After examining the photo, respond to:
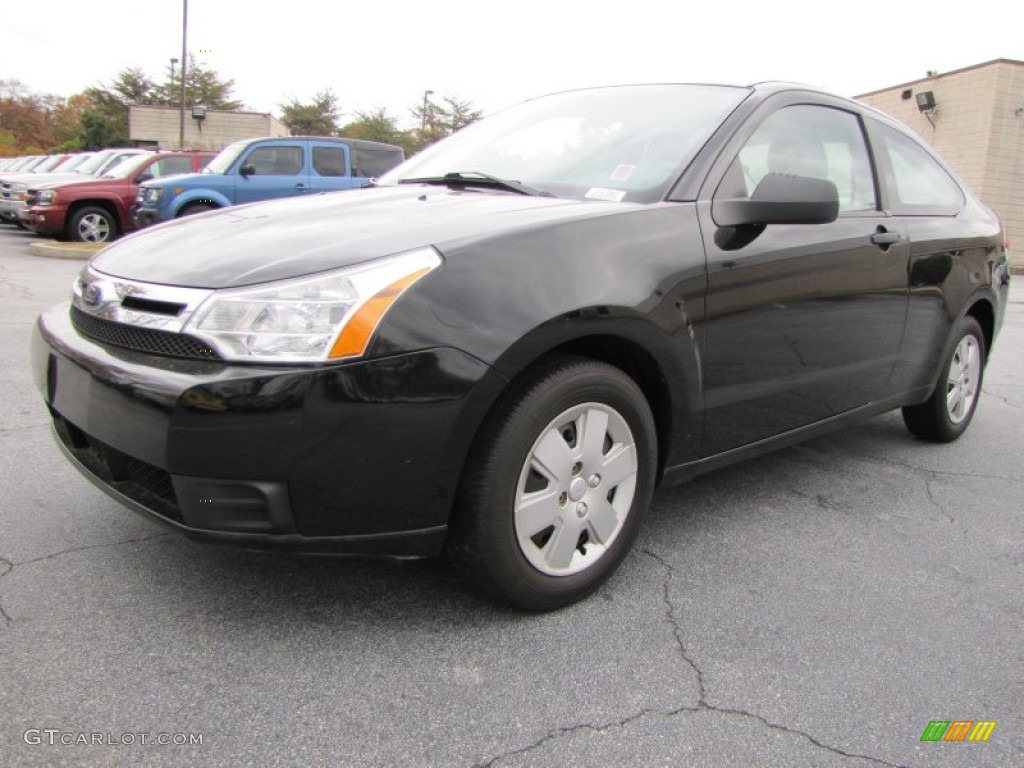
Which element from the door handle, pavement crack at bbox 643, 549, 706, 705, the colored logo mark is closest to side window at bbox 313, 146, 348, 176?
the door handle

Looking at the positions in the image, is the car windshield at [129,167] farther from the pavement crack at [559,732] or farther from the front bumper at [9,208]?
the pavement crack at [559,732]

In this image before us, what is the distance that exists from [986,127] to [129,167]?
2057 centimetres

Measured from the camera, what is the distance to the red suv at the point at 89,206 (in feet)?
43.9

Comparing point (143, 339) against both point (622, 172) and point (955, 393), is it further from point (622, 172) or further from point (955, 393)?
point (955, 393)

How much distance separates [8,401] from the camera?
4305 millimetres

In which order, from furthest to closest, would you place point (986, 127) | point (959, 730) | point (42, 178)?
1. point (986, 127)
2. point (42, 178)
3. point (959, 730)

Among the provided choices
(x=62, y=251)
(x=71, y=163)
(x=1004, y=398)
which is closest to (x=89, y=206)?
(x=62, y=251)

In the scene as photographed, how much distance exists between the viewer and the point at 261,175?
12461mm

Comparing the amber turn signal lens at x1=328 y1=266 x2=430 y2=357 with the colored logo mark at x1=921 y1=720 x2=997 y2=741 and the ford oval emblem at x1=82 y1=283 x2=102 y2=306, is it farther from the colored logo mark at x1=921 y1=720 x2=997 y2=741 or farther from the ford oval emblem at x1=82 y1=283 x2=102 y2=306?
the colored logo mark at x1=921 y1=720 x2=997 y2=741

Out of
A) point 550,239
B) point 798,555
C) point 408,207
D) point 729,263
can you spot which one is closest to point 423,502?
point 550,239

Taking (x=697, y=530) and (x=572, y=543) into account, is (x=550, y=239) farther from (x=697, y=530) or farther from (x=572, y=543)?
(x=697, y=530)

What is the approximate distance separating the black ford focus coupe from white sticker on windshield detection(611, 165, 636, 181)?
1cm

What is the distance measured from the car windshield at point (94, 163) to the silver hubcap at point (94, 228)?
351 cm

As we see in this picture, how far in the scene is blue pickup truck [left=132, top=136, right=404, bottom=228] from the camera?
1182 cm
